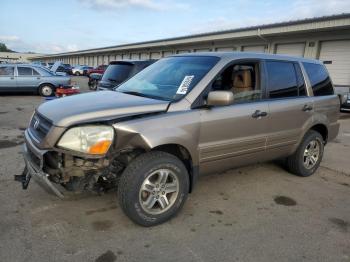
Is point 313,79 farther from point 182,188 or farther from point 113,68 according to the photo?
point 113,68

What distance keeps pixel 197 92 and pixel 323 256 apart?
6.79 ft

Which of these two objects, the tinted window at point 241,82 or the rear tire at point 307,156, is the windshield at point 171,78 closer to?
the tinted window at point 241,82

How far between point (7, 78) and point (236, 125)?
14712 mm

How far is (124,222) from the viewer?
11.8ft

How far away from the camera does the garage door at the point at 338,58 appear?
1631cm

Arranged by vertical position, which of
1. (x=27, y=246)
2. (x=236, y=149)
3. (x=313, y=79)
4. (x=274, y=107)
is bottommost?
(x=27, y=246)

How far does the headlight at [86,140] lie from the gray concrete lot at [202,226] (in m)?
0.89

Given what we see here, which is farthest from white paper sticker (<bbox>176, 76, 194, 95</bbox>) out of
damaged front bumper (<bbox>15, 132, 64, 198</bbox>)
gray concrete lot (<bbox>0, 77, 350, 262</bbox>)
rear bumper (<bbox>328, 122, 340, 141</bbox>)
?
rear bumper (<bbox>328, 122, 340, 141</bbox>)

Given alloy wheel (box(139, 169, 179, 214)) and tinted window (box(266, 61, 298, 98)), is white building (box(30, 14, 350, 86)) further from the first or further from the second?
alloy wheel (box(139, 169, 179, 214))

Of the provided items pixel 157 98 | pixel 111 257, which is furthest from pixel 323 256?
pixel 157 98

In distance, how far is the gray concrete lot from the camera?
3076 millimetres

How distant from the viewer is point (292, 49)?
19125 mm

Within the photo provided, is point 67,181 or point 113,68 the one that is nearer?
point 67,181

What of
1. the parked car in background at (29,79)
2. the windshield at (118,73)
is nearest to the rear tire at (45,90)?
the parked car in background at (29,79)
